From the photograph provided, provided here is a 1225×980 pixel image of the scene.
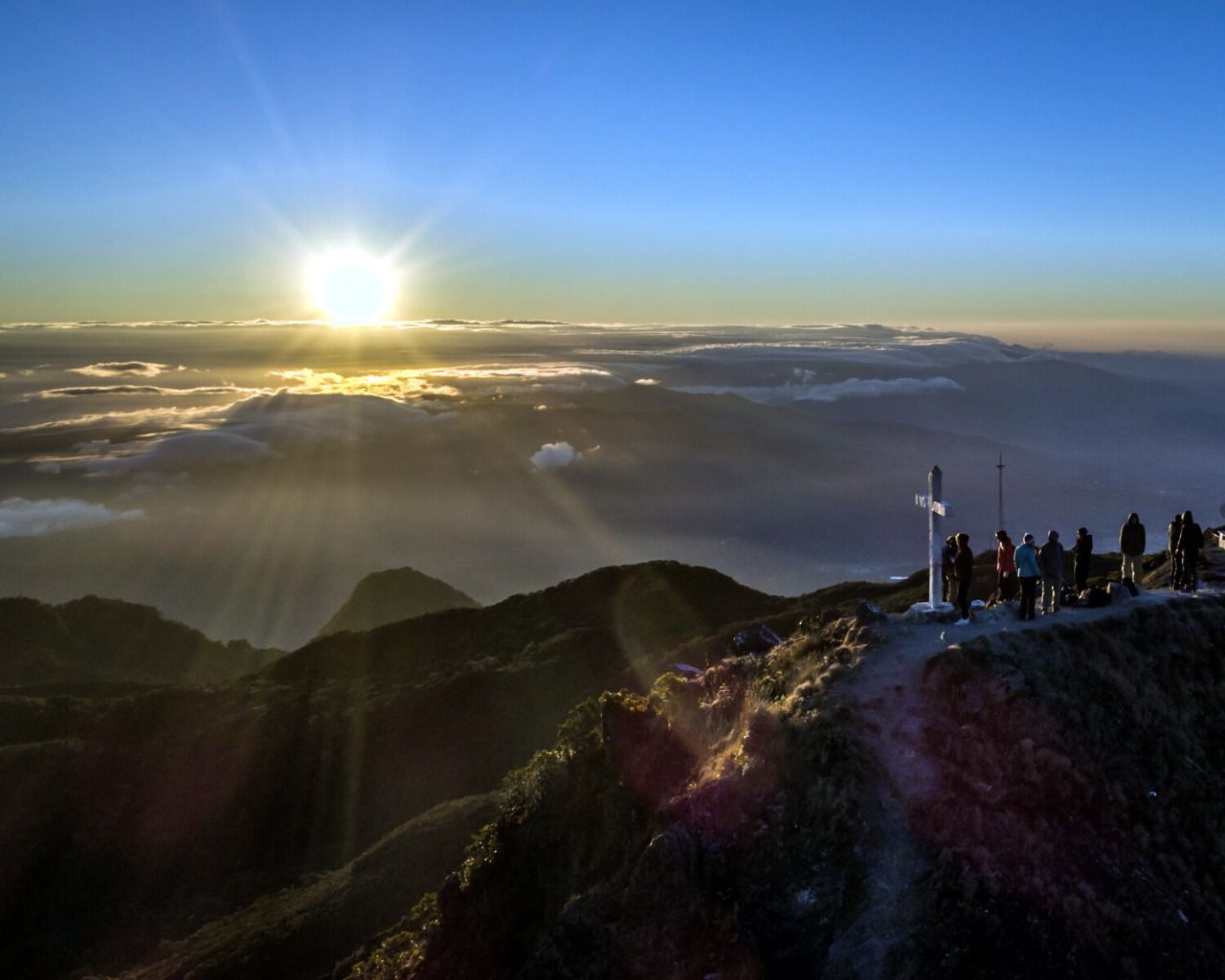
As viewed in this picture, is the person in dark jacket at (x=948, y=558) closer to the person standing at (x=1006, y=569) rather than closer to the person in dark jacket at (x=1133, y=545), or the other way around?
the person standing at (x=1006, y=569)

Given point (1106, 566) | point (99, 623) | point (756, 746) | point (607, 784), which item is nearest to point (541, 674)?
point (1106, 566)

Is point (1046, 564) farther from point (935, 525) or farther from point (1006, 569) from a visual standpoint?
point (935, 525)

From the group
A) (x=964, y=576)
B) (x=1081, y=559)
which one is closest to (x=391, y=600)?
(x=1081, y=559)

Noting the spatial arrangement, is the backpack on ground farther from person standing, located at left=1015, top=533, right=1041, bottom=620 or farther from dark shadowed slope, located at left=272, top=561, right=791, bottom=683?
dark shadowed slope, located at left=272, top=561, right=791, bottom=683

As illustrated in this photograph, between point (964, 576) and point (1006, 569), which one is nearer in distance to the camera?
point (964, 576)

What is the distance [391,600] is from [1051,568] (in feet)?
234

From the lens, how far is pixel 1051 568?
14.2 m

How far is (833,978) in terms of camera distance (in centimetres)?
1020

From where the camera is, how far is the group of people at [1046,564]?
14078 mm

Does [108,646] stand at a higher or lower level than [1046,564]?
lower

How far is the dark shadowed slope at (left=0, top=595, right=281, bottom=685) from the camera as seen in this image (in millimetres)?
63312

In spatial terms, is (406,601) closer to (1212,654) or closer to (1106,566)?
(1106,566)

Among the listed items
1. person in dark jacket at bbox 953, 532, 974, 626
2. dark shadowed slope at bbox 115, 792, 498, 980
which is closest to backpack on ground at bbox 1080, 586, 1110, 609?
person in dark jacket at bbox 953, 532, 974, 626

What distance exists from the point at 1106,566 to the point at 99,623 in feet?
211
